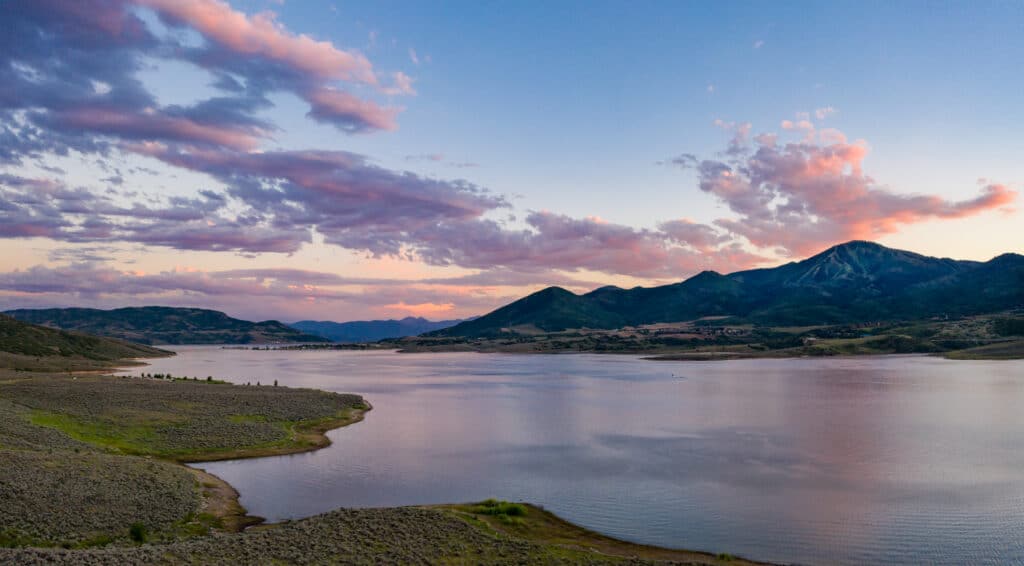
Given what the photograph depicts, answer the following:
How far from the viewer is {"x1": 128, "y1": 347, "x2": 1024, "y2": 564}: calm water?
35.9 metres

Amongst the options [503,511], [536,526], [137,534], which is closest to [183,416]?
[137,534]

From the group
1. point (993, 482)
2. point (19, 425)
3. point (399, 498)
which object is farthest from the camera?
point (19, 425)

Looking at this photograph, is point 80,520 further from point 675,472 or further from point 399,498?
point 675,472

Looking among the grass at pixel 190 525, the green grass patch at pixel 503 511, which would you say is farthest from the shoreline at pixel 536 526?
the green grass patch at pixel 503 511

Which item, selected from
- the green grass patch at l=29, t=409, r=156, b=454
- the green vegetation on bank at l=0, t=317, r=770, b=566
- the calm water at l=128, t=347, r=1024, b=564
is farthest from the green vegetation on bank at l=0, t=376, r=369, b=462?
the calm water at l=128, t=347, r=1024, b=564

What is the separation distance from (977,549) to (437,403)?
83.3 m

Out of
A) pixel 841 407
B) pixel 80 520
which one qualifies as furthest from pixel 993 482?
pixel 80 520

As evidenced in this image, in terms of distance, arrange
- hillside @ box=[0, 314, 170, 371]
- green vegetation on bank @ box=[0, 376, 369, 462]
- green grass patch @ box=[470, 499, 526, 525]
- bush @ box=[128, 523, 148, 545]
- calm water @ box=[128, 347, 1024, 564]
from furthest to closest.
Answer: hillside @ box=[0, 314, 170, 371] < green vegetation on bank @ box=[0, 376, 369, 462] < green grass patch @ box=[470, 499, 526, 525] < calm water @ box=[128, 347, 1024, 564] < bush @ box=[128, 523, 148, 545]

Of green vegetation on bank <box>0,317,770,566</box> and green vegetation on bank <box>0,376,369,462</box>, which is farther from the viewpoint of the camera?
green vegetation on bank <box>0,376,369,462</box>

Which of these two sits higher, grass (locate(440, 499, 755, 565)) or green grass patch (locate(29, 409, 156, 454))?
green grass patch (locate(29, 409, 156, 454))

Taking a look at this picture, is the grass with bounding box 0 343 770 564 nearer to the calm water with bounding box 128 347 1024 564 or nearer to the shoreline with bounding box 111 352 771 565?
the shoreline with bounding box 111 352 771 565

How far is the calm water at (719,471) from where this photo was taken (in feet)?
118

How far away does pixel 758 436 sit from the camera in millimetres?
70438

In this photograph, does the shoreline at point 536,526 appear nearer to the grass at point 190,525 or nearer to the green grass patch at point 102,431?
the grass at point 190,525
